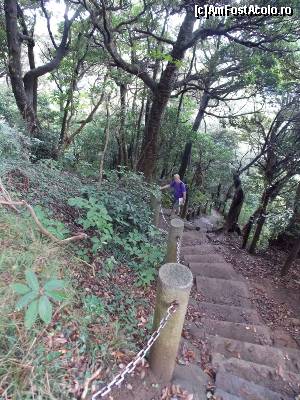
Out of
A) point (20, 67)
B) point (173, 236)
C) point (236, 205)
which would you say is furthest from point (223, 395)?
point (236, 205)

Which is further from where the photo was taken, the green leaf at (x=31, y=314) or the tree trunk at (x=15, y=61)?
the tree trunk at (x=15, y=61)

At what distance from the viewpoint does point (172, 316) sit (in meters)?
2.53

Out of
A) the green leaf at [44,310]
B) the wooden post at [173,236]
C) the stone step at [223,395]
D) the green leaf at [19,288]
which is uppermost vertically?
the green leaf at [19,288]

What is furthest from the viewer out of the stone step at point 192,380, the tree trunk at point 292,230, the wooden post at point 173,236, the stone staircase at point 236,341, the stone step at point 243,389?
the tree trunk at point 292,230

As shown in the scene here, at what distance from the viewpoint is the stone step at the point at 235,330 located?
465cm

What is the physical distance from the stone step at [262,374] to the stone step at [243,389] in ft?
0.85

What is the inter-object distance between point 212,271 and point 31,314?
5487mm

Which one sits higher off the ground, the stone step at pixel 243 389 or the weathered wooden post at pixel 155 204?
the weathered wooden post at pixel 155 204

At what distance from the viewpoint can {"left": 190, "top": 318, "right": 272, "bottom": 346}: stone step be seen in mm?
4652

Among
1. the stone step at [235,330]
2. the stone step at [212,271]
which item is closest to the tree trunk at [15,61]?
the stone step at [212,271]

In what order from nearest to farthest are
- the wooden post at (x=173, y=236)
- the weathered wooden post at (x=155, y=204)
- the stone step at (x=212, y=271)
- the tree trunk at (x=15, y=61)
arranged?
the wooden post at (x=173, y=236) → the weathered wooden post at (x=155, y=204) → the stone step at (x=212, y=271) → the tree trunk at (x=15, y=61)

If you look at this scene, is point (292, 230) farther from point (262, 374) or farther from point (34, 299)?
point (34, 299)

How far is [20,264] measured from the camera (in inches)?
114

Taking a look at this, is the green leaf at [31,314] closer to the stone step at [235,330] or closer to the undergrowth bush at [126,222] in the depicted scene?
the undergrowth bush at [126,222]
